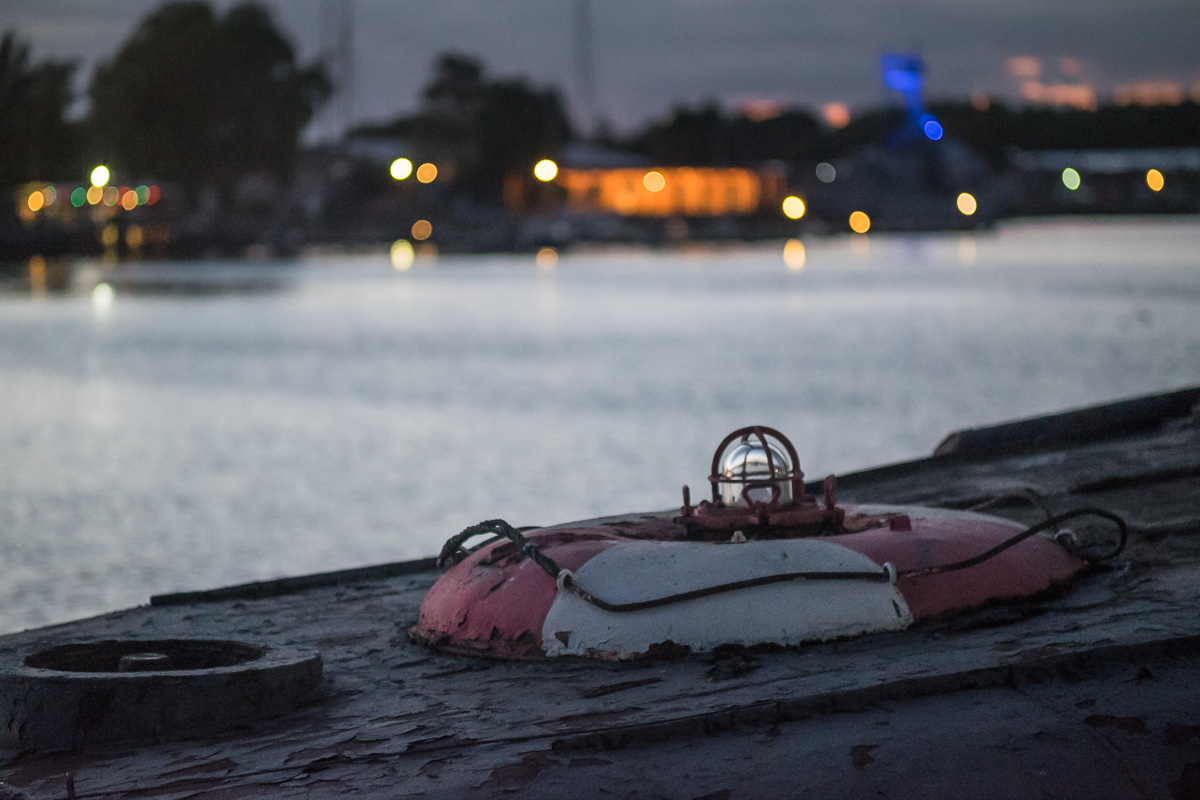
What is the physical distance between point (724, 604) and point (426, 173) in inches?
3949

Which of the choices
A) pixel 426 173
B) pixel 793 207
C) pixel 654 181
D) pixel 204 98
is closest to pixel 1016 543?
pixel 204 98

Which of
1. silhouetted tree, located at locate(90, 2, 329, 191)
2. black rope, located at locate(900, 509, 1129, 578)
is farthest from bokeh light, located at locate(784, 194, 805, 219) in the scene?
black rope, located at locate(900, 509, 1129, 578)

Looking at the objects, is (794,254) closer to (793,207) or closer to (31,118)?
(793,207)

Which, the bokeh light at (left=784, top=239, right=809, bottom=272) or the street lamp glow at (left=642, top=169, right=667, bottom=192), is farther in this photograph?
the street lamp glow at (left=642, top=169, right=667, bottom=192)

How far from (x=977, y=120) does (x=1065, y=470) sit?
6442 inches

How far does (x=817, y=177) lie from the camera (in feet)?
442

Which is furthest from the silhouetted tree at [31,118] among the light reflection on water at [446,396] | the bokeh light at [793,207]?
the bokeh light at [793,207]

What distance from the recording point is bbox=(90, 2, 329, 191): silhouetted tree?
94.6 m

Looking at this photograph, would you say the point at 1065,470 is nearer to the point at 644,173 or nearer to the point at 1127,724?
the point at 1127,724

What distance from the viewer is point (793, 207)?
126250 mm

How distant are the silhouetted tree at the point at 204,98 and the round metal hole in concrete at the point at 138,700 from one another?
93771 millimetres

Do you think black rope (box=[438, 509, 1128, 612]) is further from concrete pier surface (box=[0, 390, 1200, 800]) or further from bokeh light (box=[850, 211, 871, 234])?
bokeh light (box=[850, 211, 871, 234])

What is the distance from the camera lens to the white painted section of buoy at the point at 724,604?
5.87 m

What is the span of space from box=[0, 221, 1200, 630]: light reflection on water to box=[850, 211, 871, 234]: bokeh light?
6439 cm
